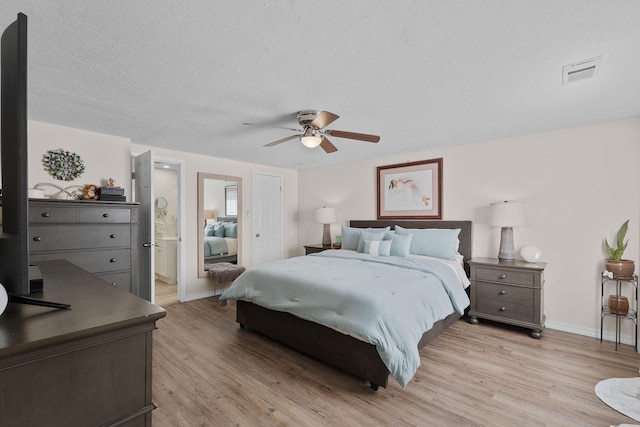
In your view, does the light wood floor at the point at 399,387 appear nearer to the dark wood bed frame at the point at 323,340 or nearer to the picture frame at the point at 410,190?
the dark wood bed frame at the point at 323,340

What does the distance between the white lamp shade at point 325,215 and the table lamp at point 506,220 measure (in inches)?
102

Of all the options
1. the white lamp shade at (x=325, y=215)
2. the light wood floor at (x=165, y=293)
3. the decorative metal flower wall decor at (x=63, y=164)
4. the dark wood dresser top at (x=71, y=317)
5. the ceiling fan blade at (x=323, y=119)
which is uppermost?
the ceiling fan blade at (x=323, y=119)

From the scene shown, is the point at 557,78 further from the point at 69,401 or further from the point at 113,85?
the point at 113,85

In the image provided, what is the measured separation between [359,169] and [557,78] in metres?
3.27

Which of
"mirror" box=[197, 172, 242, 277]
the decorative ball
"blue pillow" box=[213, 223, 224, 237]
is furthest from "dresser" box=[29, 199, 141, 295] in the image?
the decorative ball

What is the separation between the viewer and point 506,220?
3453 millimetres

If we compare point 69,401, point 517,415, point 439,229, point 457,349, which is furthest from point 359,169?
point 69,401

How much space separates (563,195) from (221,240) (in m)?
4.94

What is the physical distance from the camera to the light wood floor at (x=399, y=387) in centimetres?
193

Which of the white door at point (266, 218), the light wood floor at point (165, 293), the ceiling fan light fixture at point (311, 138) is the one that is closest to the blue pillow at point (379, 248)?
the ceiling fan light fixture at point (311, 138)

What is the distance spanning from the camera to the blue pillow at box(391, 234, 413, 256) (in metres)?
3.89

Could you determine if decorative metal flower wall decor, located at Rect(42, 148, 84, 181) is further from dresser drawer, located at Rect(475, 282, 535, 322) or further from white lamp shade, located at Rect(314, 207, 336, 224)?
dresser drawer, located at Rect(475, 282, 535, 322)

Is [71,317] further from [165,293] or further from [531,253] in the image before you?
[165,293]

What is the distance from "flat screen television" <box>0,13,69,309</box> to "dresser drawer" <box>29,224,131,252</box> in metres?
2.36
